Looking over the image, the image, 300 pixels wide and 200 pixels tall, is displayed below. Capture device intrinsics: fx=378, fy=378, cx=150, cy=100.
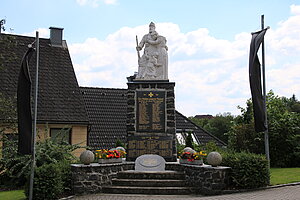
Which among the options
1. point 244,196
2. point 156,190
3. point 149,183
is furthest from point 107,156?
point 244,196

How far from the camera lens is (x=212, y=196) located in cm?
1062

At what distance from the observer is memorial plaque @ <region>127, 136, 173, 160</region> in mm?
13875

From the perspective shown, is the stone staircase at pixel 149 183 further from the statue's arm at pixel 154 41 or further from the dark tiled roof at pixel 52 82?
the dark tiled roof at pixel 52 82

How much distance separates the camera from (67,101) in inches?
813

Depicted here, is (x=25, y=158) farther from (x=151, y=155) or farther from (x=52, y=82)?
(x=52, y=82)

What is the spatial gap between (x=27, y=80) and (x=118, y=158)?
428 cm

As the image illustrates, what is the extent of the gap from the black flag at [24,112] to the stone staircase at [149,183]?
9.83 ft

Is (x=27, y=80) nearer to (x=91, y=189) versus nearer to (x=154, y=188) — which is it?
(x=91, y=189)

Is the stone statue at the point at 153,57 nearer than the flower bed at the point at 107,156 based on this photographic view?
No

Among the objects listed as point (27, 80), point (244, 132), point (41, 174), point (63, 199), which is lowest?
point (63, 199)

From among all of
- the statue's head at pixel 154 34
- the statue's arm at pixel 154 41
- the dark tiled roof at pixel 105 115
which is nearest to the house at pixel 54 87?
the dark tiled roof at pixel 105 115

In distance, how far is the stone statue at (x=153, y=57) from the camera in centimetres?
1475

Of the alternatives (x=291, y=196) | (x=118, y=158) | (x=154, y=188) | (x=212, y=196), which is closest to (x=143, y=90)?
(x=118, y=158)

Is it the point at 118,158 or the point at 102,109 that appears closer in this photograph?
the point at 118,158
